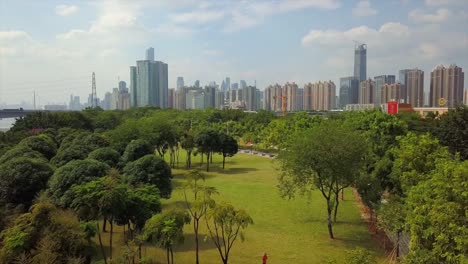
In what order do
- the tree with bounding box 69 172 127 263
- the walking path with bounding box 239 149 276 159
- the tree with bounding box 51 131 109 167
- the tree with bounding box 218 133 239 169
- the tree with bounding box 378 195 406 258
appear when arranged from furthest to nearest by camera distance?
the walking path with bounding box 239 149 276 159 → the tree with bounding box 218 133 239 169 → the tree with bounding box 51 131 109 167 → the tree with bounding box 378 195 406 258 → the tree with bounding box 69 172 127 263

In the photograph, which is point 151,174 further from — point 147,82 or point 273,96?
point 273,96

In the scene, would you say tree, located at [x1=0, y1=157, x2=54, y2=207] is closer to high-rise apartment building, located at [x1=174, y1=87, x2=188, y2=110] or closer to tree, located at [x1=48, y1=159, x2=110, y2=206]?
tree, located at [x1=48, y1=159, x2=110, y2=206]

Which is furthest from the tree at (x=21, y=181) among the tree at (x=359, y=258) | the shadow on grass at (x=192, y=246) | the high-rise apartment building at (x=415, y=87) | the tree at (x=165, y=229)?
the high-rise apartment building at (x=415, y=87)

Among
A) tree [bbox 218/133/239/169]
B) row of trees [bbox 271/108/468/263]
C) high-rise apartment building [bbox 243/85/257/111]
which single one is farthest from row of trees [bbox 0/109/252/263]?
high-rise apartment building [bbox 243/85/257/111]

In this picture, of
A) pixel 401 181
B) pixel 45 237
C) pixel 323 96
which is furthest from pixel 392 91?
pixel 45 237

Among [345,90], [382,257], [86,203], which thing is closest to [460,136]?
[382,257]
